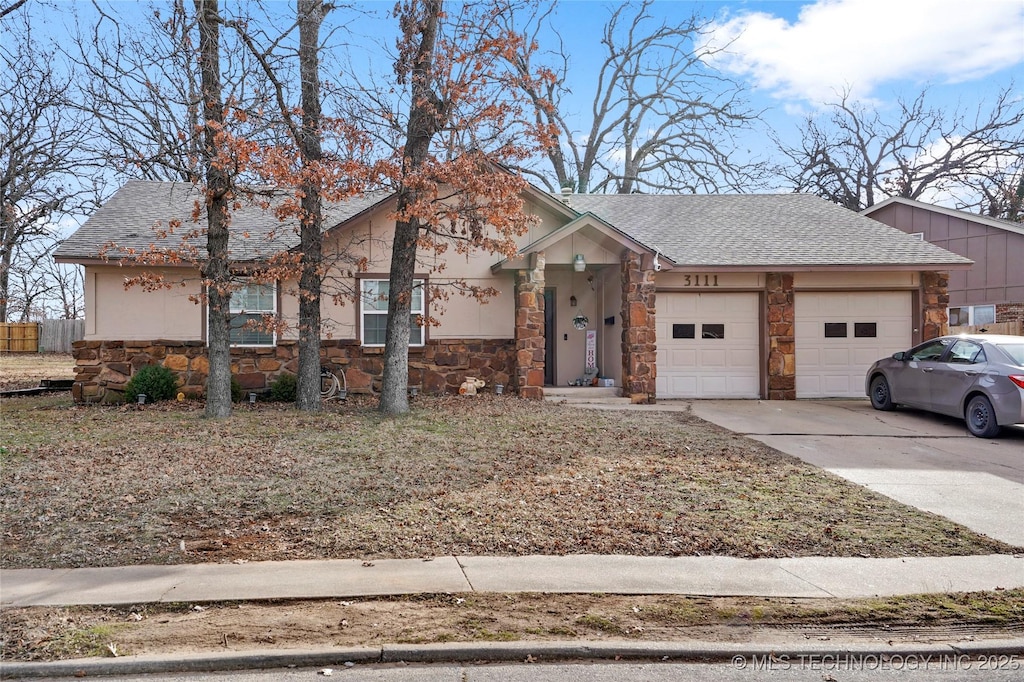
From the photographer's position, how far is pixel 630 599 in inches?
199

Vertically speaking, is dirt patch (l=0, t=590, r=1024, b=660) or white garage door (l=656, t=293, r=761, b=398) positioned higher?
white garage door (l=656, t=293, r=761, b=398)

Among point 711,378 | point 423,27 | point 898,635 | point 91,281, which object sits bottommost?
point 898,635

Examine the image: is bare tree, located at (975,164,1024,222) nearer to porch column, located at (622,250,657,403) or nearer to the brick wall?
the brick wall

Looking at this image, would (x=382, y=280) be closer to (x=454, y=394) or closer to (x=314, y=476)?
(x=454, y=394)

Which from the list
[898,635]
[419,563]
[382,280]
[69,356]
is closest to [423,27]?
[382,280]

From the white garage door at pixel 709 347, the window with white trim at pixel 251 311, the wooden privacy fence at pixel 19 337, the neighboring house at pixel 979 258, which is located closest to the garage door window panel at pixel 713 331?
the white garage door at pixel 709 347

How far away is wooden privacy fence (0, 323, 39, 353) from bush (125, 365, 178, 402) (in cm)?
2144

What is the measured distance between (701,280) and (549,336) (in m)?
3.49

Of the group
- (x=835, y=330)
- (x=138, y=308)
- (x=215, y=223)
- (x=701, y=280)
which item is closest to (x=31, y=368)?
(x=138, y=308)

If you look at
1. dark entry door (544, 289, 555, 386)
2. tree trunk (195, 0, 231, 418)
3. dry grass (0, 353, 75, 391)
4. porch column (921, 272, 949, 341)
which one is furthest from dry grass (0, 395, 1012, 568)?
dry grass (0, 353, 75, 391)

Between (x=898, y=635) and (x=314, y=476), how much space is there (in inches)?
225

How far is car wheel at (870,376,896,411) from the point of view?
1385cm

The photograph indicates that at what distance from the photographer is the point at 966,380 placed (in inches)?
457

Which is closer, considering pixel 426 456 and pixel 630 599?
pixel 630 599
